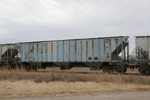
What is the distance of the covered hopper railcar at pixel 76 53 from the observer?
33.8 meters

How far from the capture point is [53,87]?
1845 cm

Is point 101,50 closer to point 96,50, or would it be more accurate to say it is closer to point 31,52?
point 96,50

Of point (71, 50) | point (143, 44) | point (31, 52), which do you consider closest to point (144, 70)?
point (143, 44)

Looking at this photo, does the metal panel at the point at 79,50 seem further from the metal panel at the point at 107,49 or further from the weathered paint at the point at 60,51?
the metal panel at the point at 107,49

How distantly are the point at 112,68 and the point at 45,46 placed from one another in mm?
9821

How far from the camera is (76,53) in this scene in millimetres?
37000

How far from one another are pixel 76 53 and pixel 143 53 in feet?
25.2

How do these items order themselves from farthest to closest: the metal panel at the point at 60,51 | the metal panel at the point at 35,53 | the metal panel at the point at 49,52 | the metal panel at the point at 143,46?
the metal panel at the point at 35,53 < the metal panel at the point at 49,52 < the metal panel at the point at 60,51 < the metal panel at the point at 143,46

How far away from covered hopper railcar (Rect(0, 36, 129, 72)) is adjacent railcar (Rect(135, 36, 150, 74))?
144 centimetres

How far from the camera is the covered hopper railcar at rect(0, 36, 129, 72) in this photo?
111 ft

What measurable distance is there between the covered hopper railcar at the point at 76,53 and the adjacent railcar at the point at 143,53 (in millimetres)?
1445

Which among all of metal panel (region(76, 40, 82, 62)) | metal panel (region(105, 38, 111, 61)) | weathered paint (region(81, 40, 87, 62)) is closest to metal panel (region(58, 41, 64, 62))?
metal panel (region(76, 40, 82, 62))

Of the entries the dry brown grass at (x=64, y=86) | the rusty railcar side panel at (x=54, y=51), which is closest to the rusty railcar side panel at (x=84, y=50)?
the rusty railcar side panel at (x=54, y=51)

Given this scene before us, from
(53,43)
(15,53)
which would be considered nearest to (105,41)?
(53,43)
